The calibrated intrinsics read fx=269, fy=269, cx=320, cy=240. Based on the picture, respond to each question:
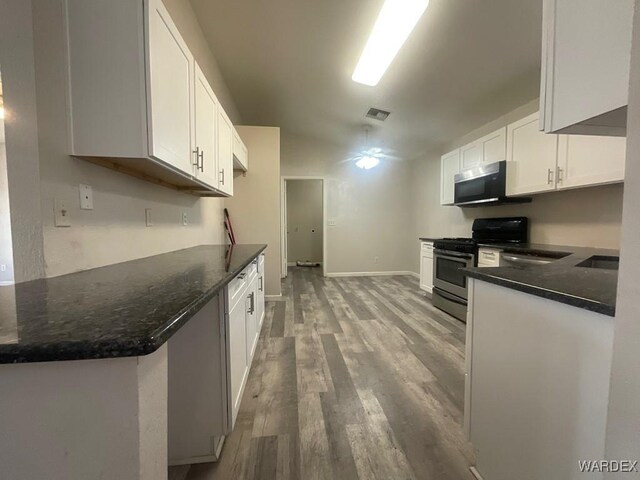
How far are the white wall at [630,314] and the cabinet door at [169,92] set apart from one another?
4.91ft

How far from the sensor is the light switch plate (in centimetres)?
117

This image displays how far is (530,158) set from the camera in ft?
8.85

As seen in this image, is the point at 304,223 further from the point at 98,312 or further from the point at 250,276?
the point at 98,312

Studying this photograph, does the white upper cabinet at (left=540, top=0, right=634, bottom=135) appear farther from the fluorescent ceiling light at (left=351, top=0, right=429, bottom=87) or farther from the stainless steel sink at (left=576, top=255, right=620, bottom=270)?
the stainless steel sink at (left=576, top=255, right=620, bottom=270)

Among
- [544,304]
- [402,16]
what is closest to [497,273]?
[544,304]

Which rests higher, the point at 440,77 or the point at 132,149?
→ the point at 440,77

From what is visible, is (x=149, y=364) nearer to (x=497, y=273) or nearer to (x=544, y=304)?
(x=544, y=304)

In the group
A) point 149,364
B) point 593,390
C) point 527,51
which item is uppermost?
point 527,51

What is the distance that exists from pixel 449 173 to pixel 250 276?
3.44 meters

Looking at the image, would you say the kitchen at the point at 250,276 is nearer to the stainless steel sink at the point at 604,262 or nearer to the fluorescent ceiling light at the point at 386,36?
the stainless steel sink at the point at 604,262

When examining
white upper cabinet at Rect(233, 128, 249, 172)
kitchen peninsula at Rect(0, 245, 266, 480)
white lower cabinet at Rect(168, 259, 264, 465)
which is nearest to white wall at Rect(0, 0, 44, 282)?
kitchen peninsula at Rect(0, 245, 266, 480)

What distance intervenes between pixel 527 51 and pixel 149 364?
3.28m

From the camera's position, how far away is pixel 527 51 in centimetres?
226

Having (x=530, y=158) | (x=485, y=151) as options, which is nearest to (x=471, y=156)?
(x=485, y=151)
